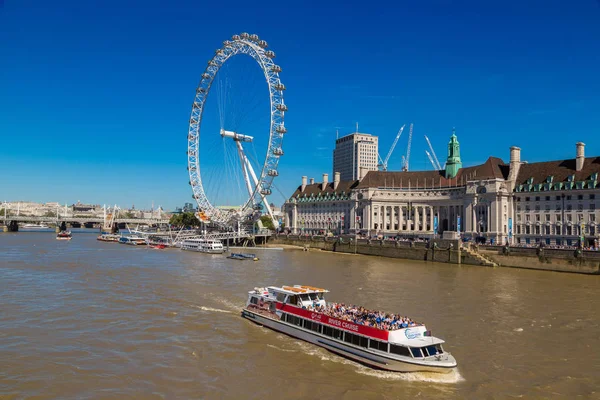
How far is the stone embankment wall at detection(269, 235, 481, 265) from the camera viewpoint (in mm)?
69688

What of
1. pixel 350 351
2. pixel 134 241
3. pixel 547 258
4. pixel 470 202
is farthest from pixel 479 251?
pixel 134 241

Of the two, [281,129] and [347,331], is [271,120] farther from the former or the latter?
[347,331]

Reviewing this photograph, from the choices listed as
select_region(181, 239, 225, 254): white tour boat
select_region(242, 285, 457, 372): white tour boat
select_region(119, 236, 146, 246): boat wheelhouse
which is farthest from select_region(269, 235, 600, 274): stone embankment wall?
select_region(242, 285, 457, 372): white tour boat

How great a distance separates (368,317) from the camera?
24406 millimetres

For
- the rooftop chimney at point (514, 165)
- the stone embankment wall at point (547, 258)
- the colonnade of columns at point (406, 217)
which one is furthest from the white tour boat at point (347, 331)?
the colonnade of columns at point (406, 217)

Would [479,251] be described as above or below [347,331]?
above

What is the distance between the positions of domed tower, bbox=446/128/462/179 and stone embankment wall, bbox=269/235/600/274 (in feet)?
93.0

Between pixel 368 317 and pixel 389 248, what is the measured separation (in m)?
57.4

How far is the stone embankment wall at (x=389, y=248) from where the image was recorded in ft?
229

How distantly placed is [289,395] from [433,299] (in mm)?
21419

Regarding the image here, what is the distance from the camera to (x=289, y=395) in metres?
18.9

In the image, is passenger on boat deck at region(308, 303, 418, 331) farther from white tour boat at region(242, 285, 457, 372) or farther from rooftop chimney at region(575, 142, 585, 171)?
rooftop chimney at region(575, 142, 585, 171)

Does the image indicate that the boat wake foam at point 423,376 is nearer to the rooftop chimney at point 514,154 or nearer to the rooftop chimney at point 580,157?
the rooftop chimney at point 580,157

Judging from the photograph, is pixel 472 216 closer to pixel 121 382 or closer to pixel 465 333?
pixel 465 333
